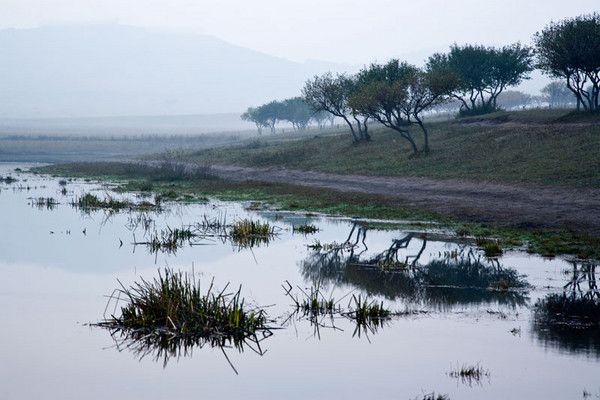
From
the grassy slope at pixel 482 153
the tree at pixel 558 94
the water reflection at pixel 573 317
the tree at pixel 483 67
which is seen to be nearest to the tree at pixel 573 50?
the grassy slope at pixel 482 153

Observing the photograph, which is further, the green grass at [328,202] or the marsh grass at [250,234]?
the marsh grass at [250,234]

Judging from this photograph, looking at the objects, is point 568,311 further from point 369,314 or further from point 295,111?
point 295,111

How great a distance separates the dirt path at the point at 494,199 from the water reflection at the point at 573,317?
369 inches

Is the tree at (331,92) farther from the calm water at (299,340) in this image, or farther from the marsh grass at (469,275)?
the marsh grass at (469,275)

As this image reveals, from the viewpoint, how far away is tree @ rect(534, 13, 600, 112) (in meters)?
66.1

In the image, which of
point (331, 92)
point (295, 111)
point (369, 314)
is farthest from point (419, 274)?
point (295, 111)

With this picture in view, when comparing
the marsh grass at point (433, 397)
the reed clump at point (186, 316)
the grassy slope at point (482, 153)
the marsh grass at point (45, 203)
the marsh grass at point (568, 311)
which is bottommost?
the marsh grass at point (568, 311)

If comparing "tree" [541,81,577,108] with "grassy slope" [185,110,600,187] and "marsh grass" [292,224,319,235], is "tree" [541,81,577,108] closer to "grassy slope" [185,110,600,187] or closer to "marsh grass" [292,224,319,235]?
"grassy slope" [185,110,600,187]

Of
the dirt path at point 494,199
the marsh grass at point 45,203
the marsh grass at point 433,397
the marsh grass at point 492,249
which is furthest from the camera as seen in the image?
the marsh grass at point 45,203

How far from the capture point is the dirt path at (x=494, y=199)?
36.1 m

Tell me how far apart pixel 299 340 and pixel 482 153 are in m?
43.5

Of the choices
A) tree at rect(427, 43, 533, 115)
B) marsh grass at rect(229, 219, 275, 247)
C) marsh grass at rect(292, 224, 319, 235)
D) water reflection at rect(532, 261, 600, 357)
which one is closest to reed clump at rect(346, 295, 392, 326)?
water reflection at rect(532, 261, 600, 357)

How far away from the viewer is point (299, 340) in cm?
1839

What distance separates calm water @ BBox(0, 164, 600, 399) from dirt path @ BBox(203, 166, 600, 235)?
6.66 meters
